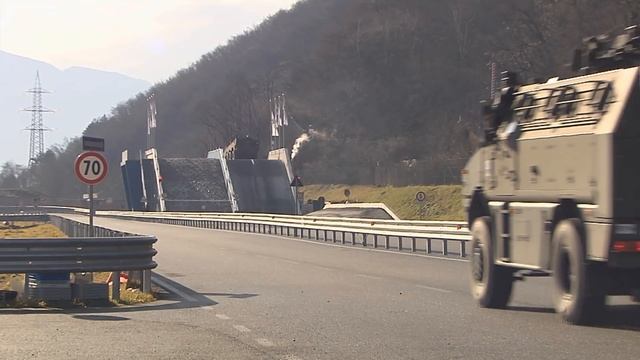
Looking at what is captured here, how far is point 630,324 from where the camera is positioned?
438 inches

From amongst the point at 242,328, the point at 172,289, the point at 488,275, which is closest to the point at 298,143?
the point at 172,289

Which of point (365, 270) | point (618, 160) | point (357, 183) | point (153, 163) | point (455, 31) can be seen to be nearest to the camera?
point (618, 160)

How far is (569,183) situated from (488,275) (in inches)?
110

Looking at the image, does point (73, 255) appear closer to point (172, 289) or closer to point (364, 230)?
point (172, 289)

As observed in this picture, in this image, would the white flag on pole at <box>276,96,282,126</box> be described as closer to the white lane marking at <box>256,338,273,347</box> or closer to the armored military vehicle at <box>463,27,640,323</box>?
the armored military vehicle at <box>463,27,640,323</box>

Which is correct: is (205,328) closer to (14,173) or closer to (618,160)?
(618,160)

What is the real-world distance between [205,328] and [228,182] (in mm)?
79338

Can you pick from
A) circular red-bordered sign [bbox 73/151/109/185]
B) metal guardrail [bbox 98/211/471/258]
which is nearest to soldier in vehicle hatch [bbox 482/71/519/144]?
circular red-bordered sign [bbox 73/151/109/185]

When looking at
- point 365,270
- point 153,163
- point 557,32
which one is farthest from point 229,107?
point 365,270

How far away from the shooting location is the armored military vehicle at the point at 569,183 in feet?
33.0

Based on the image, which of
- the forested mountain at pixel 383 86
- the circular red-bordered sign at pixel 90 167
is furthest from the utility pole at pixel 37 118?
the circular red-bordered sign at pixel 90 167

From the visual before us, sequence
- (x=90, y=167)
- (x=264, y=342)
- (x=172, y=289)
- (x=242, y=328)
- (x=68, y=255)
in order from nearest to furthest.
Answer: (x=264, y=342), (x=242, y=328), (x=68, y=255), (x=172, y=289), (x=90, y=167)

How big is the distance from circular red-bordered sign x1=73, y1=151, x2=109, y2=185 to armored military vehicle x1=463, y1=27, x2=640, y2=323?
819cm

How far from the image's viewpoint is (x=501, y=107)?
43.0 feet
